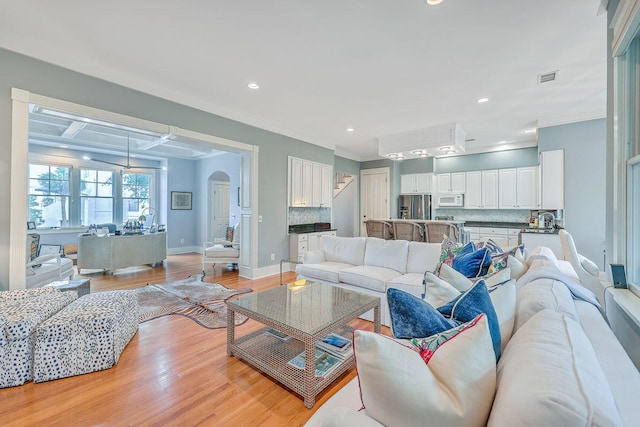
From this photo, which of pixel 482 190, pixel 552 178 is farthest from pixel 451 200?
pixel 552 178

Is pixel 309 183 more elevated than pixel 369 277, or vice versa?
pixel 309 183

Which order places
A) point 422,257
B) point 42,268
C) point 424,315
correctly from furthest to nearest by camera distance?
point 42,268
point 422,257
point 424,315

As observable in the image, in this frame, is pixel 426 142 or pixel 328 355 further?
pixel 426 142

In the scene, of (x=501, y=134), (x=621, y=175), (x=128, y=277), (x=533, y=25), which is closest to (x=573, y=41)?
(x=533, y=25)

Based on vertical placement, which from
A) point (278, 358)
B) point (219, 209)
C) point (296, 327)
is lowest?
point (278, 358)

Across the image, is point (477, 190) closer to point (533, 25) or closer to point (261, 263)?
point (533, 25)

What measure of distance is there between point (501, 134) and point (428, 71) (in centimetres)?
362

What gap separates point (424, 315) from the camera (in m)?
1.03

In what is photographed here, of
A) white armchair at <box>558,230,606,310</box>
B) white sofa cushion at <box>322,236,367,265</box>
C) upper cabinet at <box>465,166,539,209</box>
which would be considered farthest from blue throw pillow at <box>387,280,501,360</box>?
upper cabinet at <box>465,166,539,209</box>

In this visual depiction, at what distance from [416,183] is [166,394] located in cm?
738

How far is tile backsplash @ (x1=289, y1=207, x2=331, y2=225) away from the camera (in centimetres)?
636

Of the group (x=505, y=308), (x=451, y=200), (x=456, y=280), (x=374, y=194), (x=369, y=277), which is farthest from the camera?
(x=374, y=194)

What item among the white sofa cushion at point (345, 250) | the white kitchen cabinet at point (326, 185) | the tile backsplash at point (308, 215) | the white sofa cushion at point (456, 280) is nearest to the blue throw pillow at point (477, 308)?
the white sofa cushion at point (456, 280)

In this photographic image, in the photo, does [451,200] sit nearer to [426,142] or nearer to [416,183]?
[416,183]
